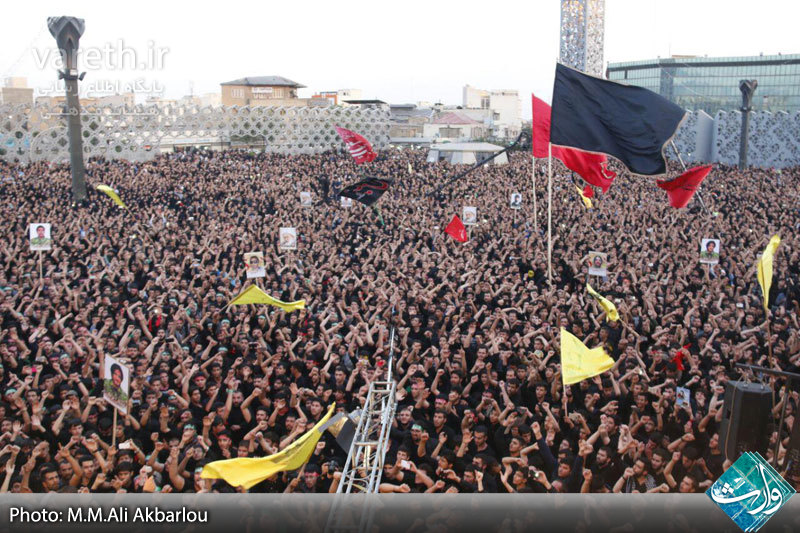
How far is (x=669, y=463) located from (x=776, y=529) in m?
4.60

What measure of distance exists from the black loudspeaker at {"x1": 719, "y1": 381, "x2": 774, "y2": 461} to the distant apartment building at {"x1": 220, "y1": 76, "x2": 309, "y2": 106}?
78598 millimetres

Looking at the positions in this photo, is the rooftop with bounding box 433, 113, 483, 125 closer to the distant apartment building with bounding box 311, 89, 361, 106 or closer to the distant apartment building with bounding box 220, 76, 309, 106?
the distant apartment building with bounding box 220, 76, 309, 106

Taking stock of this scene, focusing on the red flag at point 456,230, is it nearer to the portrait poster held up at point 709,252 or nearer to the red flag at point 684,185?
the portrait poster held up at point 709,252

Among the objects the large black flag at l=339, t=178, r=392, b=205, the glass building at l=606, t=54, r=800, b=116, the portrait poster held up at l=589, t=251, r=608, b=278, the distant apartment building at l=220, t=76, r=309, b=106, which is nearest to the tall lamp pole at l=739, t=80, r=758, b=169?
the large black flag at l=339, t=178, r=392, b=205

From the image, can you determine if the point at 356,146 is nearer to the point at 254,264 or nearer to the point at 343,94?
the point at 254,264

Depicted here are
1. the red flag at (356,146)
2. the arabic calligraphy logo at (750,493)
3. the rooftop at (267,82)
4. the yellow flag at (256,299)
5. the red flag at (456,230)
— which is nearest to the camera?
the arabic calligraphy logo at (750,493)

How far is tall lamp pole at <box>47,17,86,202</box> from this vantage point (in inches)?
995

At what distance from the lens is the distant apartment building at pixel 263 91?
79.4m

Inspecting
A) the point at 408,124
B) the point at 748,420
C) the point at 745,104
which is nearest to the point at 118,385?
the point at 748,420

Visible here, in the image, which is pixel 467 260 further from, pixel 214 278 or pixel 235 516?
pixel 235 516

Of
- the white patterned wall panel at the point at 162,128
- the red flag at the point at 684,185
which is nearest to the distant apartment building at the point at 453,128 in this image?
the white patterned wall panel at the point at 162,128

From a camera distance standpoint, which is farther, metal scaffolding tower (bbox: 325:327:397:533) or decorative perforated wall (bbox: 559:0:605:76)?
decorative perforated wall (bbox: 559:0:605:76)

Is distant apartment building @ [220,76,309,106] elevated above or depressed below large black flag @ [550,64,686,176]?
above

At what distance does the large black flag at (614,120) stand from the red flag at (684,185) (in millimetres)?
1766
